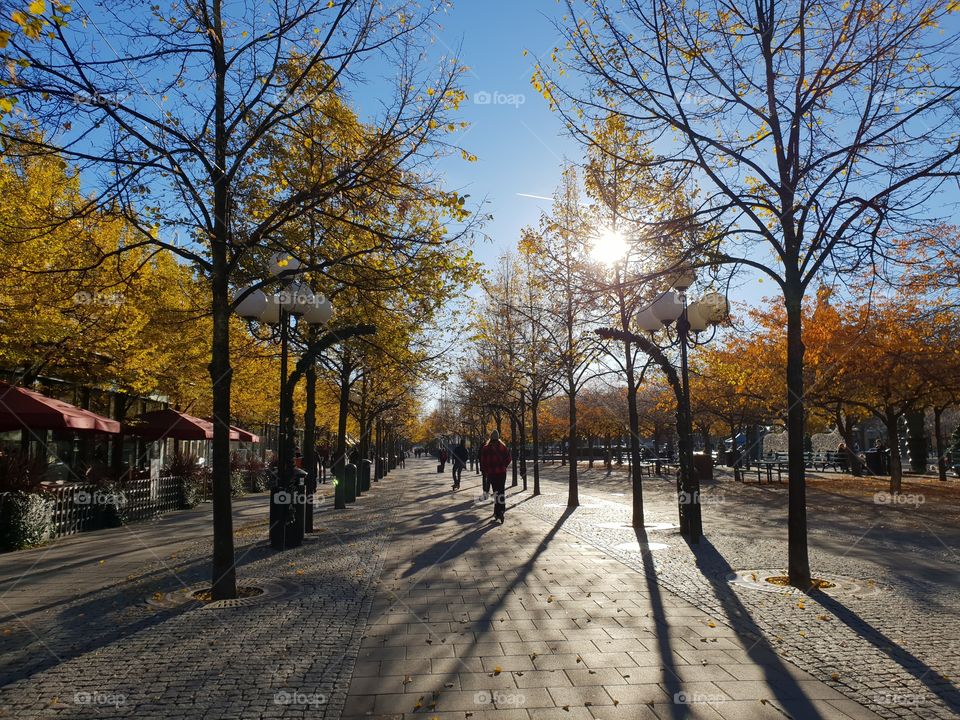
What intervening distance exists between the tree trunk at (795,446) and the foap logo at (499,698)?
4.59 metres

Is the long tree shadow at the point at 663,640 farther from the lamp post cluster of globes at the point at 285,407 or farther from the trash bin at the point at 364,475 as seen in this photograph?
the trash bin at the point at 364,475

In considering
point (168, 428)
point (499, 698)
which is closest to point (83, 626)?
point (499, 698)

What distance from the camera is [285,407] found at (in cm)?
1087

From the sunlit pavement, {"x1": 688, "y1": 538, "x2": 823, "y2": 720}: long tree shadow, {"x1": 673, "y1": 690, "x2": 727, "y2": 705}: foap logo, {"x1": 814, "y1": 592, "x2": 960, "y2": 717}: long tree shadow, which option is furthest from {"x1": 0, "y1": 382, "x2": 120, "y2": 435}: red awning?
{"x1": 814, "y1": 592, "x2": 960, "y2": 717}: long tree shadow

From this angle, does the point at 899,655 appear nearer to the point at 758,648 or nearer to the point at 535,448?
the point at 758,648

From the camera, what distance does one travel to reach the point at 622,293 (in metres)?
9.09

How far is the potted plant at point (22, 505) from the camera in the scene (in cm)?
1055

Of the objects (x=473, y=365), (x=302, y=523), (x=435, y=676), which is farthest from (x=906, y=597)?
(x=473, y=365)

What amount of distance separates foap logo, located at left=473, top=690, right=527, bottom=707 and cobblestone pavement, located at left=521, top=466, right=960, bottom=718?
2.03 meters

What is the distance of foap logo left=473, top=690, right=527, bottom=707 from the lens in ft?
13.6

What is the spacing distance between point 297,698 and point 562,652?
1.97 metres

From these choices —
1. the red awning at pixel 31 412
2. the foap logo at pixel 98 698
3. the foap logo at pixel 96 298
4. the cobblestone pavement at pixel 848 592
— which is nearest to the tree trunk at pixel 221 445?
the foap logo at pixel 98 698

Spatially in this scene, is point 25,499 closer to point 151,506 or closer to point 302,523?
point 302,523

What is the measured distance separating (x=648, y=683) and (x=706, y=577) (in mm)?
4016
